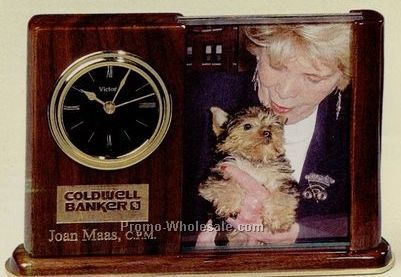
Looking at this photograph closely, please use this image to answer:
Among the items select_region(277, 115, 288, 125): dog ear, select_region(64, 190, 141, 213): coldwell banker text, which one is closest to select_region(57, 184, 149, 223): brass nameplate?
select_region(64, 190, 141, 213): coldwell banker text

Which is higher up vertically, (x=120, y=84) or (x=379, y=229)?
(x=120, y=84)

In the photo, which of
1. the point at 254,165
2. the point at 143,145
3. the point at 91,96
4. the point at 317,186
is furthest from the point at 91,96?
the point at 317,186

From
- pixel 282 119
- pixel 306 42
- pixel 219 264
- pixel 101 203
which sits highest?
pixel 306 42

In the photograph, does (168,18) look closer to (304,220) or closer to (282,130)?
(282,130)

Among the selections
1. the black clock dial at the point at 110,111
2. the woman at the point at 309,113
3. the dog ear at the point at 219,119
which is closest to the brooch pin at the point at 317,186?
the woman at the point at 309,113

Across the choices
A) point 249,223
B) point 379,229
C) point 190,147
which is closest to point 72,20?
point 190,147

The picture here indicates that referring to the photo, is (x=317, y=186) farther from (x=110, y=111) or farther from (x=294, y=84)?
(x=110, y=111)

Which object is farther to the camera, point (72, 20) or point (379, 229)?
point (379, 229)

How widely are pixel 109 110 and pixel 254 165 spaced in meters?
0.24

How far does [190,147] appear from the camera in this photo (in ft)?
6.11

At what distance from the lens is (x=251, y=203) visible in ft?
6.21

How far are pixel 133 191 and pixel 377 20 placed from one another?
1.47 ft

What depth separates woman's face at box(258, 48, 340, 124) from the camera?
1.85m

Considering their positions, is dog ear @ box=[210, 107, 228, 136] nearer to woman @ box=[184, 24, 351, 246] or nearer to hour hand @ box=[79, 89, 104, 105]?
woman @ box=[184, 24, 351, 246]
